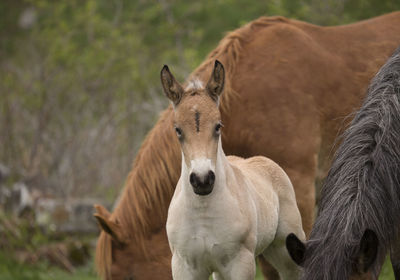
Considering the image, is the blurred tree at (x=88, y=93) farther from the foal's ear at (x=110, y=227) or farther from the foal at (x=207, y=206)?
the foal at (x=207, y=206)

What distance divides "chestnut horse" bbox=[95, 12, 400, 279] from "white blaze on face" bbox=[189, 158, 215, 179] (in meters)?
1.63

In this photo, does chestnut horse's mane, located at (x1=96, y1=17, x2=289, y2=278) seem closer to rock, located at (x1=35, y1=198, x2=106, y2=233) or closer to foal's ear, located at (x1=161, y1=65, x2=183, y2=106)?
foal's ear, located at (x1=161, y1=65, x2=183, y2=106)

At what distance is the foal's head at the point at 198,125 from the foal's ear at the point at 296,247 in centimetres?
47

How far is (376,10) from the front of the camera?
31.8ft

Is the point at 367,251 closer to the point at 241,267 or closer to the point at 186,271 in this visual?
the point at 241,267

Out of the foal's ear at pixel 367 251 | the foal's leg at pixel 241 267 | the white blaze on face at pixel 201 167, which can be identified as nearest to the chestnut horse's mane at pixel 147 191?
the foal's leg at pixel 241 267

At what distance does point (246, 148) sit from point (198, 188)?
199 cm

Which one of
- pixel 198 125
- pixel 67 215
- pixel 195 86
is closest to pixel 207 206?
pixel 198 125

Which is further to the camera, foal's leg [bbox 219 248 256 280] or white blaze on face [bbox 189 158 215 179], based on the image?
foal's leg [bbox 219 248 256 280]

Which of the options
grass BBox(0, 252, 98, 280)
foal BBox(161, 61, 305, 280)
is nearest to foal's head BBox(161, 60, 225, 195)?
foal BBox(161, 61, 305, 280)


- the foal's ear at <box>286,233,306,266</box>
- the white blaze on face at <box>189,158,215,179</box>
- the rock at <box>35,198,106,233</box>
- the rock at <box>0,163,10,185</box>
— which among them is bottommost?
the rock at <box>35,198,106,233</box>

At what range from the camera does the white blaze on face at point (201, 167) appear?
324 centimetres

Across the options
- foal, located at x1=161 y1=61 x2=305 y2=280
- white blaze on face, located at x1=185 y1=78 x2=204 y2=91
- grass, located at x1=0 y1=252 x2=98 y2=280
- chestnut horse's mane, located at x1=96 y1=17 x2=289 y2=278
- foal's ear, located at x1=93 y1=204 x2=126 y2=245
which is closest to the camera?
foal, located at x1=161 y1=61 x2=305 y2=280

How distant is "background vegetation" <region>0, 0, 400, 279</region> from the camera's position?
36.8 feet
